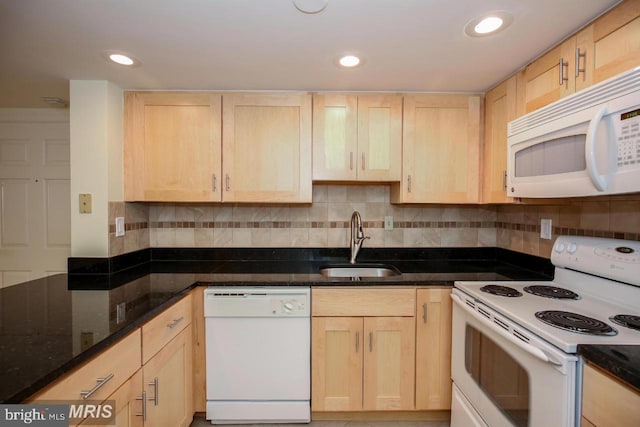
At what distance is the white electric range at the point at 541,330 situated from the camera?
0.96 metres

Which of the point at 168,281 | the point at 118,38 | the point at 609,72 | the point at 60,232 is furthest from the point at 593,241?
the point at 60,232

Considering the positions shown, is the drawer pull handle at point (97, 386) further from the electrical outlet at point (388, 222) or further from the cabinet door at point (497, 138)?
the cabinet door at point (497, 138)

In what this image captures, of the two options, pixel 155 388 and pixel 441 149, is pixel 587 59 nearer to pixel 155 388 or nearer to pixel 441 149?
pixel 441 149

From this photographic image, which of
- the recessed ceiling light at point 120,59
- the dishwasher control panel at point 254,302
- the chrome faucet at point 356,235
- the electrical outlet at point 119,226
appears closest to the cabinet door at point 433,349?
the chrome faucet at point 356,235

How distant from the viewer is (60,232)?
2334 mm

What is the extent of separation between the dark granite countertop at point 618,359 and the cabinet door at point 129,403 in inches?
60.8

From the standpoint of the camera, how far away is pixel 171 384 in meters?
1.44

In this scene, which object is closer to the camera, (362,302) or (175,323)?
(175,323)

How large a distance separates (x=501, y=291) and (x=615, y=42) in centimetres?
112

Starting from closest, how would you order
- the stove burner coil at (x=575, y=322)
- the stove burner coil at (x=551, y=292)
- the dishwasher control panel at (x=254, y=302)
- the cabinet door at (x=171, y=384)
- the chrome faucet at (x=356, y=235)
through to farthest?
1. the stove burner coil at (x=575, y=322)
2. the cabinet door at (x=171, y=384)
3. the stove burner coil at (x=551, y=292)
4. the dishwasher control panel at (x=254, y=302)
5. the chrome faucet at (x=356, y=235)

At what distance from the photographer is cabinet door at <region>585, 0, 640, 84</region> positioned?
1.04 metres

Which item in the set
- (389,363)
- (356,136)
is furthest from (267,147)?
(389,363)

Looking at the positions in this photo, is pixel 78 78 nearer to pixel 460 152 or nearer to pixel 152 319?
pixel 152 319

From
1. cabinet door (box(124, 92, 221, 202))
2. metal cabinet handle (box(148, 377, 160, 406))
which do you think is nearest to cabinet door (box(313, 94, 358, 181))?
cabinet door (box(124, 92, 221, 202))
